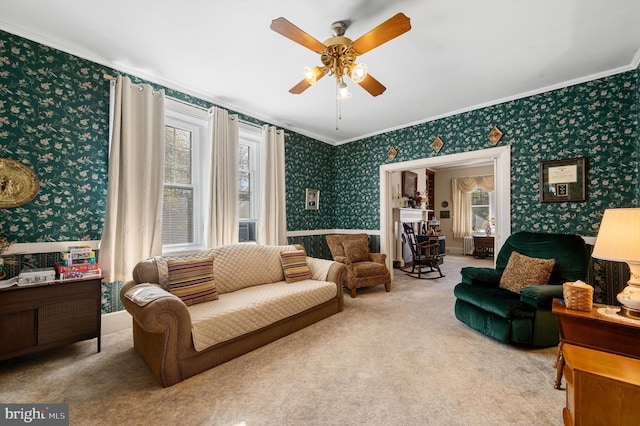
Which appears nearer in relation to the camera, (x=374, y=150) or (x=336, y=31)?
(x=336, y=31)

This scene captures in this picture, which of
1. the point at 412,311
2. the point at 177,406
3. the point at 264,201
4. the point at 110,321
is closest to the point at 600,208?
the point at 412,311

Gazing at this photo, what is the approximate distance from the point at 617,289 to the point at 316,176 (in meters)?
4.35

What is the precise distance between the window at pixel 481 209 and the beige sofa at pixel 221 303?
670 cm

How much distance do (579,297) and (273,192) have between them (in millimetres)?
3614

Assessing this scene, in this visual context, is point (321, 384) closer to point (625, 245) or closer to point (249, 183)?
point (625, 245)

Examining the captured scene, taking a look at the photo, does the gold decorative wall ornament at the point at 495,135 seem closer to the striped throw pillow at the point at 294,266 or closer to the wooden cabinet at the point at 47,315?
the striped throw pillow at the point at 294,266

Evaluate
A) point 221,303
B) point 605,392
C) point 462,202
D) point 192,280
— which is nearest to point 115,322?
point 192,280

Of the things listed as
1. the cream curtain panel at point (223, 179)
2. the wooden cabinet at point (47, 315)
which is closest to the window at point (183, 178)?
the cream curtain panel at point (223, 179)

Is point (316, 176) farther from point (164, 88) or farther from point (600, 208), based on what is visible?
point (600, 208)

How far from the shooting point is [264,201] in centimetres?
415

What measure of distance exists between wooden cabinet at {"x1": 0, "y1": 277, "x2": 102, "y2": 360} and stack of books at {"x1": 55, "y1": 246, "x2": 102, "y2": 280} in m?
0.09

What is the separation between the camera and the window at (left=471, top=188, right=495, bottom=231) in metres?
8.04

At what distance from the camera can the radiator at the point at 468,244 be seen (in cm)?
815

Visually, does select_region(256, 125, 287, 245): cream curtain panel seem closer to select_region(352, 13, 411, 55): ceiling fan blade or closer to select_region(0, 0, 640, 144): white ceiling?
select_region(0, 0, 640, 144): white ceiling
